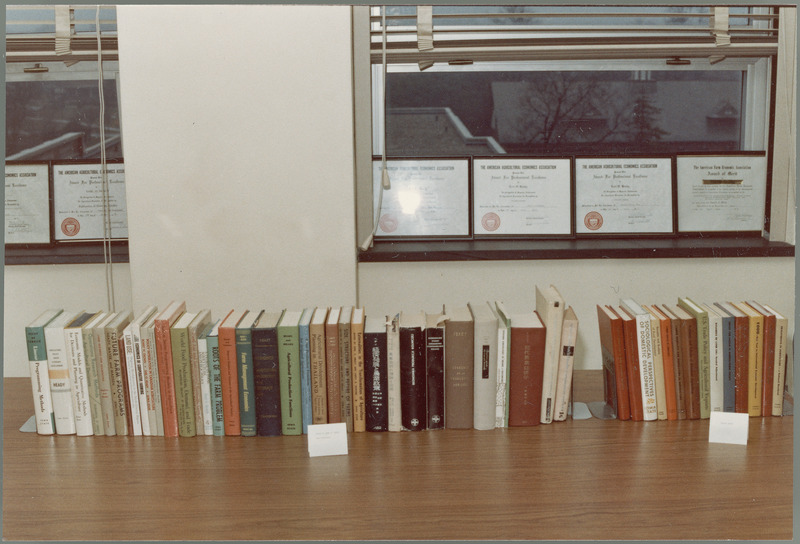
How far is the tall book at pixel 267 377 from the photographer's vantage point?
166cm

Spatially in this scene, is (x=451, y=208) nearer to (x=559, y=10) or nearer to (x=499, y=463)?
Result: (x=559, y=10)

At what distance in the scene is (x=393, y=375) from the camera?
169 cm

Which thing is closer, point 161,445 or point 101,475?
point 101,475

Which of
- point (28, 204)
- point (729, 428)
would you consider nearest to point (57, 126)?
point (28, 204)

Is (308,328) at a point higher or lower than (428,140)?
lower

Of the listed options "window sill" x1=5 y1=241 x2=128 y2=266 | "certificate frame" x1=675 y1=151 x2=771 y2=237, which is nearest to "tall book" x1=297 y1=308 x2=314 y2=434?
"window sill" x1=5 y1=241 x2=128 y2=266

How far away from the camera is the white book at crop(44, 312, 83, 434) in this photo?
1.67 metres

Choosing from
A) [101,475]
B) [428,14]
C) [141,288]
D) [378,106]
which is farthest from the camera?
[378,106]

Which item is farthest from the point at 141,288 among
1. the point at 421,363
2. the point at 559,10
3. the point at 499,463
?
the point at 559,10

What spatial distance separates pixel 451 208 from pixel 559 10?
2.37 feet

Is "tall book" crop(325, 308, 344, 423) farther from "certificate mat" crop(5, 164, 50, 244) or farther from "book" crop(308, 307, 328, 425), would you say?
"certificate mat" crop(5, 164, 50, 244)

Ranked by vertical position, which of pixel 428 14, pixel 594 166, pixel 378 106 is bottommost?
pixel 594 166

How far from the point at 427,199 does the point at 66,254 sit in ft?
3.67

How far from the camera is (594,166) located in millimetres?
2363
